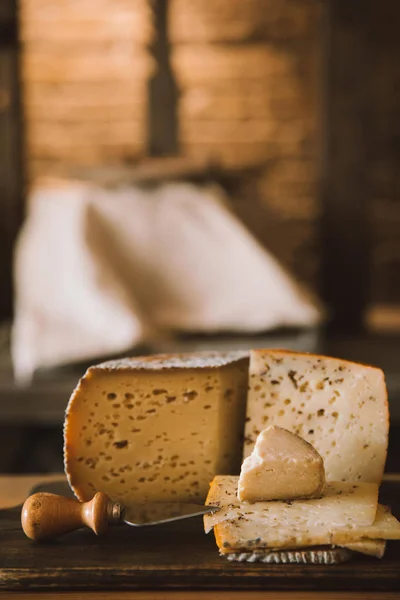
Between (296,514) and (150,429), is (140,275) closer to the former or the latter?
(150,429)

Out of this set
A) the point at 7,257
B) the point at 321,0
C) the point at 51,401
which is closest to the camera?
the point at 51,401

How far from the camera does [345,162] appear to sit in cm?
360

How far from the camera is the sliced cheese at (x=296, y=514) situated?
847 mm

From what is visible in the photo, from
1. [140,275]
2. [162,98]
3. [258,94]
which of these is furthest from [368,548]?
[258,94]

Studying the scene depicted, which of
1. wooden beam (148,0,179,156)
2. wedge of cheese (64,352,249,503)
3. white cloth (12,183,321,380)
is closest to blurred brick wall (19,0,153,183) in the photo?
wooden beam (148,0,179,156)

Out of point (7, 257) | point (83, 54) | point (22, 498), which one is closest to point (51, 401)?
point (22, 498)

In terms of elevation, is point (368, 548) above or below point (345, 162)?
below

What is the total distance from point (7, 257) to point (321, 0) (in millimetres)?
1917

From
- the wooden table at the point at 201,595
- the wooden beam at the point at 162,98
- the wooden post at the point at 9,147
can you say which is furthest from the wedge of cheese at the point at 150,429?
the wooden beam at the point at 162,98

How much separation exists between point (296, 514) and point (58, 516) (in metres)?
0.27

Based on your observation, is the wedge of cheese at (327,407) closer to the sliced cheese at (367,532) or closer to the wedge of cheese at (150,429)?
the wedge of cheese at (150,429)

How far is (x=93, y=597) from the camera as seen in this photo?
2.69 ft

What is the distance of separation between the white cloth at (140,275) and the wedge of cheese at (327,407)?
1.29 metres

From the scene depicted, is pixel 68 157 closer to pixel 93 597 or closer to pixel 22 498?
pixel 22 498
